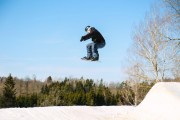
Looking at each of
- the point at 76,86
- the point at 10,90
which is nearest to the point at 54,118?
the point at 10,90

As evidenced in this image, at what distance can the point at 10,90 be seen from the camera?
7400cm

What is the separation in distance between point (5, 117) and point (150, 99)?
608cm

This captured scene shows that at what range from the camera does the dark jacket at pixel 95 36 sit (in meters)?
11.8

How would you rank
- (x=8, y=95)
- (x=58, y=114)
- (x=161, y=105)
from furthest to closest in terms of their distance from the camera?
1. (x=8, y=95)
2. (x=58, y=114)
3. (x=161, y=105)

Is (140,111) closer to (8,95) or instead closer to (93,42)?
(93,42)

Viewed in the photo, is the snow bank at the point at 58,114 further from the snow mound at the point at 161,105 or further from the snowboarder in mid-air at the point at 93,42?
the snowboarder in mid-air at the point at 93,42

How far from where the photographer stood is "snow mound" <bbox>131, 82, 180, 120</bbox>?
36.6 ft

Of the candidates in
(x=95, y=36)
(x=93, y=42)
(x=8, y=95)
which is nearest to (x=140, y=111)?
(x=93, y=42)

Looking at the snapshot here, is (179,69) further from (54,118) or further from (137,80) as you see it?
(54,118)

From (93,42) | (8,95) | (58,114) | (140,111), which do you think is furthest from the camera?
(8,95)

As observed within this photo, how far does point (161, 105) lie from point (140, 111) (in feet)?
3.90

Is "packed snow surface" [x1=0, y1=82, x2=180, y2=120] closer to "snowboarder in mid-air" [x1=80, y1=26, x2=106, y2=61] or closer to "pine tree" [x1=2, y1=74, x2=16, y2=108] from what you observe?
"snowboarder in mid-air" [x1=80, y1=26, x2=106, y2=61]

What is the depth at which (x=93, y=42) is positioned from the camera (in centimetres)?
1255

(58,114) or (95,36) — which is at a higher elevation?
(95,36)
